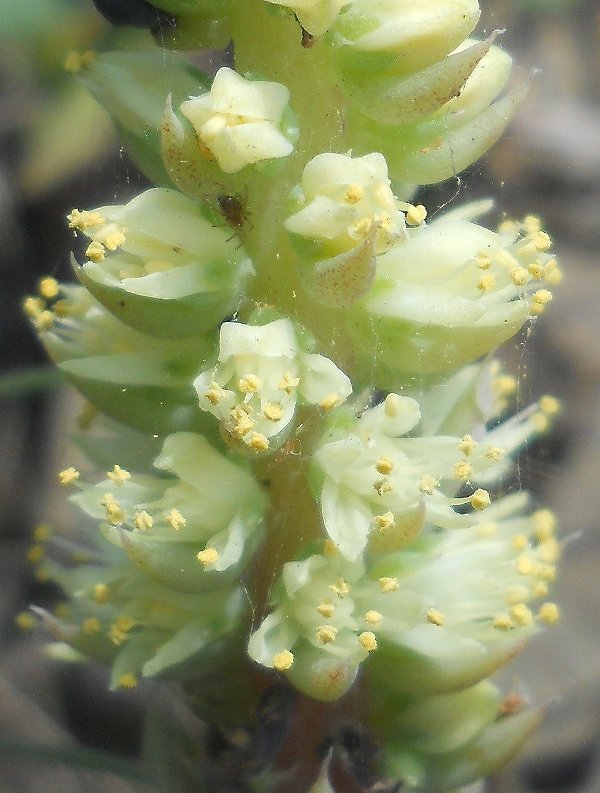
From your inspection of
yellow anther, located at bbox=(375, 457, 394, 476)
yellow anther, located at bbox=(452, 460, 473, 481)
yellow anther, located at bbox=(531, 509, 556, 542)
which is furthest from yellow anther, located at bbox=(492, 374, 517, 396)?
yellow anther, located at bbox=(375, 457, 394, 476)

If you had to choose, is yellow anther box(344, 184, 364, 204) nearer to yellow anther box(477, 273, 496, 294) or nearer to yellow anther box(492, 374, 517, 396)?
yellow anther box(477, 273, 496, 294)

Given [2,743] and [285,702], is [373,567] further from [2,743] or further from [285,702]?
[2,743]

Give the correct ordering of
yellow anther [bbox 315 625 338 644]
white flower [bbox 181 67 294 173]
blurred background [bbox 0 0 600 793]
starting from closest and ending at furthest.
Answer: white flower [bbox 181 67 294 173] → yellow anther [bbox 315 625 338 644] → blurred background [bbox 0 0 600 793]

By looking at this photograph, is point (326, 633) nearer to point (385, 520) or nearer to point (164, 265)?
point (385, 520)

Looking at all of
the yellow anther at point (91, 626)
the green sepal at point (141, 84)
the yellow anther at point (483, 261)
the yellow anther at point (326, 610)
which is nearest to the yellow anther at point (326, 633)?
the yellow anther at point (326, 610)

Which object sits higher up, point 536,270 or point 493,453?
point 536,270

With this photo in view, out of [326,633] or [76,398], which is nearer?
[326,633]

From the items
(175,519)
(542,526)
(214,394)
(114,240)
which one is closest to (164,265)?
(114,240)
